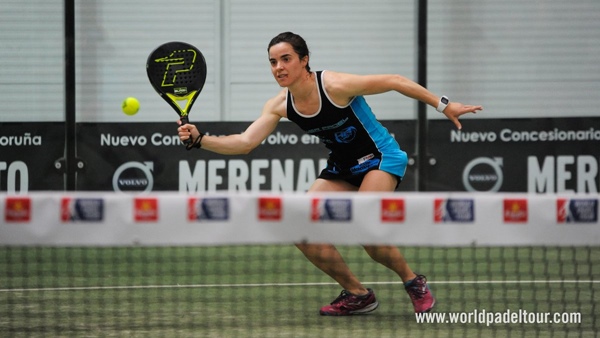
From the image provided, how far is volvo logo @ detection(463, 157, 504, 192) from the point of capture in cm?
1172

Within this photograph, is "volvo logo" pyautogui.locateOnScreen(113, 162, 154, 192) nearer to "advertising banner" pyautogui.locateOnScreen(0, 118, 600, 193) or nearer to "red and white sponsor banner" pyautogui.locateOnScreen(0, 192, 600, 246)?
"advertising banner" pyautogui.locateOnScreen(0, 118, 600, 193)

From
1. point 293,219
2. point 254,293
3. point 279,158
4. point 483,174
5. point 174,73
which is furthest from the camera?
point 483,174

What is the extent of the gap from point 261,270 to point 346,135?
172 cm

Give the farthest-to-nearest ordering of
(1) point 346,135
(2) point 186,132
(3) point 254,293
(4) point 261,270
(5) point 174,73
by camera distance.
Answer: (4) point 261,270 → (3) point 254,293 → (5) point 174,73 → (1) point 346,135 → (2) point 186,132

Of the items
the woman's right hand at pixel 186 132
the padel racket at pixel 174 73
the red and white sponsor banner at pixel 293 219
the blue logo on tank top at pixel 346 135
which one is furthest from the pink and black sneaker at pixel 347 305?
the red and white sponsor banner at pixel 293 219

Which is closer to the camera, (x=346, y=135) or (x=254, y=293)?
(x=346, y=135)

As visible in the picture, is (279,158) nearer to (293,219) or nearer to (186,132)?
(186,132)

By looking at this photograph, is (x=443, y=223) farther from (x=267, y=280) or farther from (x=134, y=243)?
(x=267, y=280)

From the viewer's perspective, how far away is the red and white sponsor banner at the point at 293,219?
13.8 ft

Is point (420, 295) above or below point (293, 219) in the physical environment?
below

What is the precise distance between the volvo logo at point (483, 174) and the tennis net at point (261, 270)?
7.99ft

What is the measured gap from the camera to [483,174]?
11.8 metres

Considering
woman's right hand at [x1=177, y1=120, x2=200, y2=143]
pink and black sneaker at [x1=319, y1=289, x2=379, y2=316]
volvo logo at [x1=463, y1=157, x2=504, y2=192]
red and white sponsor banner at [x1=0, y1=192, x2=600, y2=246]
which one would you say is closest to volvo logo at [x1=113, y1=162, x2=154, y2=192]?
volvo logo at [x1=463, y1=157, x2=504, y2=192]

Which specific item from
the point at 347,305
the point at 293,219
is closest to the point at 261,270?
the point at 347,305
